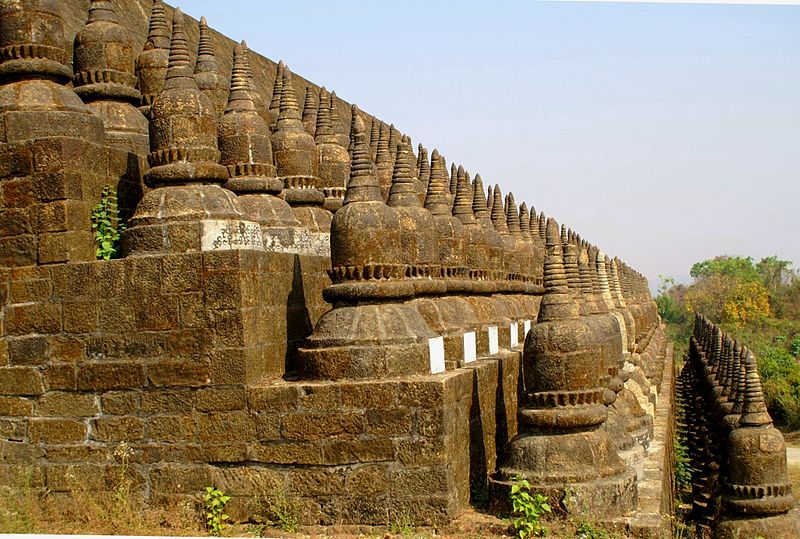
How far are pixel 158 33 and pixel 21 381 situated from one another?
3845 millimetres

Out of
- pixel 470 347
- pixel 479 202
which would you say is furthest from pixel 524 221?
pixel 470 347

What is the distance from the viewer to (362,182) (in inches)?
308

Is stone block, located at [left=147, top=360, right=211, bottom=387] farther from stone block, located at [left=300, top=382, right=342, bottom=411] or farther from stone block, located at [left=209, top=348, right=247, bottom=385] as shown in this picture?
stone block, located at [left=300, top=382, right=342, bottom=411]

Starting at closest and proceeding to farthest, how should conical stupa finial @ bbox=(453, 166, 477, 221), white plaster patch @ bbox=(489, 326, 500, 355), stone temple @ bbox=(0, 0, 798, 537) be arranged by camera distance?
stone temple @ bbox=(0, 0, 798, 537) < white plaster patch @ bbox=(489, 326, 500, 355) < conical stupa finial @ bbox=(453, 166, 477, 221)

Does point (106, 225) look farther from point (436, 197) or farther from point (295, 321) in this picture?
point (436, 197)

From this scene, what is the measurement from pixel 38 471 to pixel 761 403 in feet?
25.2

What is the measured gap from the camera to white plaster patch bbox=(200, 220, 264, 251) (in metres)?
7.49

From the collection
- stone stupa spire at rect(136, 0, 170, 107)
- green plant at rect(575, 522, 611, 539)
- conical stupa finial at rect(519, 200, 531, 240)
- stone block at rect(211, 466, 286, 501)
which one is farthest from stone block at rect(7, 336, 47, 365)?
conical stupa finial at rect(519, 200, 531, 240)

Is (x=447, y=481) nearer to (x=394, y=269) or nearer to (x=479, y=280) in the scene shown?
(x=394, y=269)

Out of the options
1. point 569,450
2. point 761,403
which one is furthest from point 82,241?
point 761,403

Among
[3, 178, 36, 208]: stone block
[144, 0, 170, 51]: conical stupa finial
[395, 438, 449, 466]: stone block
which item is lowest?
[395, 438, 449, 466]: stone block

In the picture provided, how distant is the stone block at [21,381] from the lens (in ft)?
25.0

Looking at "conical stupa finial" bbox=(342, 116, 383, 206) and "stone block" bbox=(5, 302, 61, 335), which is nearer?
"stone block" bbox=(5, 302, 61, 335)

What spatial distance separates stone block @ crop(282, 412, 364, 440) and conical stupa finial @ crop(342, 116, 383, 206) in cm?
163
